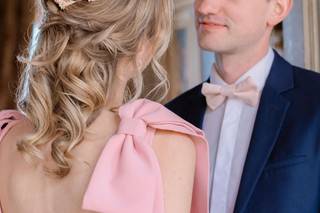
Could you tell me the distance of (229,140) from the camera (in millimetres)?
1741

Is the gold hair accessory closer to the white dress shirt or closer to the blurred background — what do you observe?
the blurred background

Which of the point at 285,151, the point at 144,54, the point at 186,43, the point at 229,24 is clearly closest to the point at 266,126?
the point at 285,151

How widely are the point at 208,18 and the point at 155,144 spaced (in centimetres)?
70

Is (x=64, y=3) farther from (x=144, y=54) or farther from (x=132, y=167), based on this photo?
(x=132, y=167)

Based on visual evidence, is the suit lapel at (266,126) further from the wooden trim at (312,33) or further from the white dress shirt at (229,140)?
the wooden trim at (312,33)

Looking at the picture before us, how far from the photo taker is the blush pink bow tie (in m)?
1.73

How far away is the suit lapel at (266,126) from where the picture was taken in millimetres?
1578

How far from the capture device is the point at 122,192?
1.17m

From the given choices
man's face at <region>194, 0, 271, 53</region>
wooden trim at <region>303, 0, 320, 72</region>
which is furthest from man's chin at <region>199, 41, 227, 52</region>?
wooden trim at <region>303, 0, 320, 72</region>

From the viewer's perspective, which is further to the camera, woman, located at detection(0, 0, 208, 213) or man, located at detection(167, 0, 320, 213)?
man, located at detection(167, 0, 320, 213)

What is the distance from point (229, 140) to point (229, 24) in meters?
0.35

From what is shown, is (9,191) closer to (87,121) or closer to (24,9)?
(87,121)

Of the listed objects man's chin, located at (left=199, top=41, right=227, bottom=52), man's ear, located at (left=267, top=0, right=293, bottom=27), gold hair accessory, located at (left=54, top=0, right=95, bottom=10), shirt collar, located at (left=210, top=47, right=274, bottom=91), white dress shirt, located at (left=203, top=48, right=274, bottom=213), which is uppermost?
gold hair accessory, located at (left=54, top=0, right=95, bottom=10)

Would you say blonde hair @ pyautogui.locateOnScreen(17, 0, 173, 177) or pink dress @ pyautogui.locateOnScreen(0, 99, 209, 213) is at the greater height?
blonde hair @ pyautogui.locateOnScreen(17, 0, 173, 177)
